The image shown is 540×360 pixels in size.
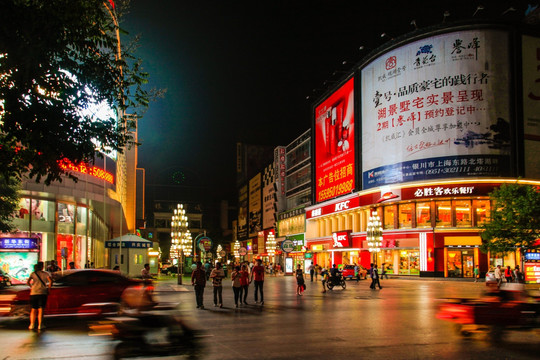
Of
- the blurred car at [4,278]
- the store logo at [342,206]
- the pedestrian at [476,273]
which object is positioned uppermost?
the store logo at [342,206]

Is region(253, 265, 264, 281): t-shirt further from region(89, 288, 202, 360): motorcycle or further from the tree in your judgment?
the tree

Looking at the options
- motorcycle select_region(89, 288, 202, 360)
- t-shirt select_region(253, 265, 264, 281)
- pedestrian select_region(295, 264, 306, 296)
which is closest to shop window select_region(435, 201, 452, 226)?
pedestrian select_region(295, 264, 306, 296)

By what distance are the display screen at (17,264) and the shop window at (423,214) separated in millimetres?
39146

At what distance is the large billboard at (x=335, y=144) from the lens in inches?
2621

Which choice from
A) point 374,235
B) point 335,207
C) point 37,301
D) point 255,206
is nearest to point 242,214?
point 255,206

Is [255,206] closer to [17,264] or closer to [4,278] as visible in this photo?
[17,264]

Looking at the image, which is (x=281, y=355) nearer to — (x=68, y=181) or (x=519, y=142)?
(x=68, y=181)

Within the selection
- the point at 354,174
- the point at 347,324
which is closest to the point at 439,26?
the point at 354,174

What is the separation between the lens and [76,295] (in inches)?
651

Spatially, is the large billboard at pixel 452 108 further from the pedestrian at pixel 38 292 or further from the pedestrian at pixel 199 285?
the pedestrian at pixel 38 292

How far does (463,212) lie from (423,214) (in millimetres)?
4162

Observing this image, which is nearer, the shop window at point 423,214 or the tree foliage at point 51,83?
the tree foliage at point 51,83

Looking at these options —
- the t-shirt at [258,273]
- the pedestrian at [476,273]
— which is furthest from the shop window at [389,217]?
the t-shirt at [258,273]

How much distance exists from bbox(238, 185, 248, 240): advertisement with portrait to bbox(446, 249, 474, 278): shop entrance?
84.6 m
